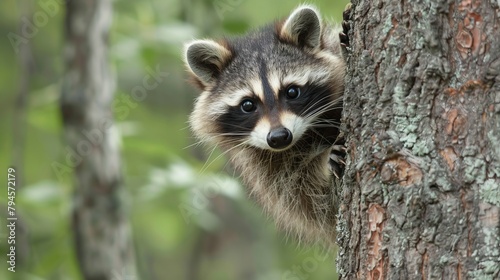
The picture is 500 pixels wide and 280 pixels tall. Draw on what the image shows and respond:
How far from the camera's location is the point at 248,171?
4.97 metres

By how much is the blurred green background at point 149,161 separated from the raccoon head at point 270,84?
1.21 ft

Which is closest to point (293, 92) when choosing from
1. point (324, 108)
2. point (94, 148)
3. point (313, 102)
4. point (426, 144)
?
point (313, 102)

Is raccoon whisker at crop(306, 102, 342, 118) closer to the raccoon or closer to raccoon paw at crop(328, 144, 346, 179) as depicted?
the raccoon

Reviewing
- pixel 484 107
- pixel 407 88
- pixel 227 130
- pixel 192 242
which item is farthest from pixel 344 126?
pixel 192 242

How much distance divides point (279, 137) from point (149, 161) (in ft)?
11.0

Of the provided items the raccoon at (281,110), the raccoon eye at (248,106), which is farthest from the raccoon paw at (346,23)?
the raccoon eye at (248,106)

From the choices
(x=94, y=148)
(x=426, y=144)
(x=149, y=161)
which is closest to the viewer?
(x=426, y=144)

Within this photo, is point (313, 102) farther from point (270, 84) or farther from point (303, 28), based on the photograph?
point (303, 28)

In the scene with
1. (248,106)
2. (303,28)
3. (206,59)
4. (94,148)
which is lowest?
(94,148)

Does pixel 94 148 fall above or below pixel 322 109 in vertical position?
below

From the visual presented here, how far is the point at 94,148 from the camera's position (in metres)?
6.02

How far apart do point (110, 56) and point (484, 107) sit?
173 inches

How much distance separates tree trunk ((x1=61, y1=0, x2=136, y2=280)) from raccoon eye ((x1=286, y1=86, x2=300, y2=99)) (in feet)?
6.63

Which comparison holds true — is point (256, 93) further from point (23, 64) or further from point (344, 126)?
point (23, 64)
